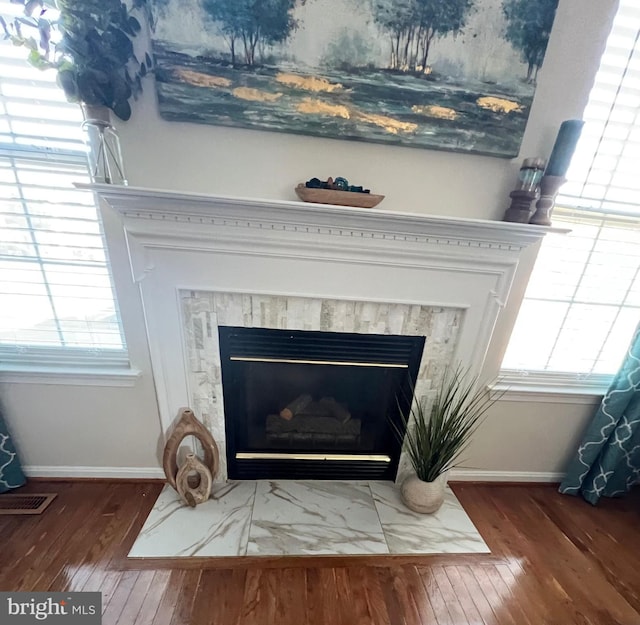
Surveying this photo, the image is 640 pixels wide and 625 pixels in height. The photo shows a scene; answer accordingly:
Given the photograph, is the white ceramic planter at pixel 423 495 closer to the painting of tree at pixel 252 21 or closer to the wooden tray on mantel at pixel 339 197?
the wooden tray on mantel at pixel 339 197

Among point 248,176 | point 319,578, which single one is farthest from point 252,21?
point 319,578

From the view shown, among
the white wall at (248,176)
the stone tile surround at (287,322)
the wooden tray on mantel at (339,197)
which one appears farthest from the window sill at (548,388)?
the wooden tray on mantel at (339,197)

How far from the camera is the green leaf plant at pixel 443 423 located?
137 cm

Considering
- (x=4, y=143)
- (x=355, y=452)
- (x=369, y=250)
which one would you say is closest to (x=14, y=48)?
(x=4, y=143)

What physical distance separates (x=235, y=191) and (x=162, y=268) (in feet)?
1.39

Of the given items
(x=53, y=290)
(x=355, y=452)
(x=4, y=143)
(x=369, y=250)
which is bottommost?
(x=355, y=452)

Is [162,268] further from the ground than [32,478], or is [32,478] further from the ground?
[162,268]

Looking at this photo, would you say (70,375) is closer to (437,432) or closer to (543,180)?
(437,432)

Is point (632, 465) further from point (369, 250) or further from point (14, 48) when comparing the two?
point (14, 48)

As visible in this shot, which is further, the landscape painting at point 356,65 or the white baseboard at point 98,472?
the white baseboard at point 98,472

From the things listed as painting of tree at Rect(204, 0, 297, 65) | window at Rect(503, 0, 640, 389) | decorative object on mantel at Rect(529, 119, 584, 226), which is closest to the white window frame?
painting of tree at Rect(204, 0, 297, 65)

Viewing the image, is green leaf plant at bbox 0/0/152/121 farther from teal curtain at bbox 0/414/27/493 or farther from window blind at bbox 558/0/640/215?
window blind at bbox 558/0/640/215

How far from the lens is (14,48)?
3.37 ft

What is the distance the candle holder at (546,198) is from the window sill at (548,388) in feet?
2.56
